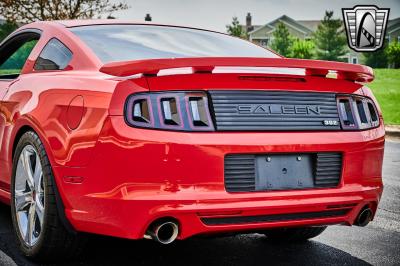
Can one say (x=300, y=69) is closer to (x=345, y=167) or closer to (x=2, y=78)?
(x=345, y=167)

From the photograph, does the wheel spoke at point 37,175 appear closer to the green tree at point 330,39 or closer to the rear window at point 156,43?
the rear window at point 156,43

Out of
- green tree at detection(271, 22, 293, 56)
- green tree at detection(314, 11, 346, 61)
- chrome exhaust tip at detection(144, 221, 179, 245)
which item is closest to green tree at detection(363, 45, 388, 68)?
green tree at detection(314, 11, 346, 61)

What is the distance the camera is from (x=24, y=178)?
4.38 meters

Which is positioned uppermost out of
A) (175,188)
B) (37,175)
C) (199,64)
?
(199,64)

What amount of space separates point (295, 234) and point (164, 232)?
161 centimetres

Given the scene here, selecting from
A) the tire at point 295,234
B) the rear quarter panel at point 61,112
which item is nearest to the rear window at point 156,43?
the rear quarter panel at point 61,112

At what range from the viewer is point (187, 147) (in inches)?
138

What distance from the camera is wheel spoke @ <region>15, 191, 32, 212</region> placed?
4332 millimetres

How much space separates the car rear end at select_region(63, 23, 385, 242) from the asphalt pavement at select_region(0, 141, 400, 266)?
0.62 m

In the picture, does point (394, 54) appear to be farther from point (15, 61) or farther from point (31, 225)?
point (31, 225)

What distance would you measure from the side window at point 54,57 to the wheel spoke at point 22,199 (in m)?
0.78

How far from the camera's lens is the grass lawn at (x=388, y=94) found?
873 inches

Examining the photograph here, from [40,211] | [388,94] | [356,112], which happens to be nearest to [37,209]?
[40,211]

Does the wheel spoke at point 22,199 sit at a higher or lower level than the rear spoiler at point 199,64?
lower
